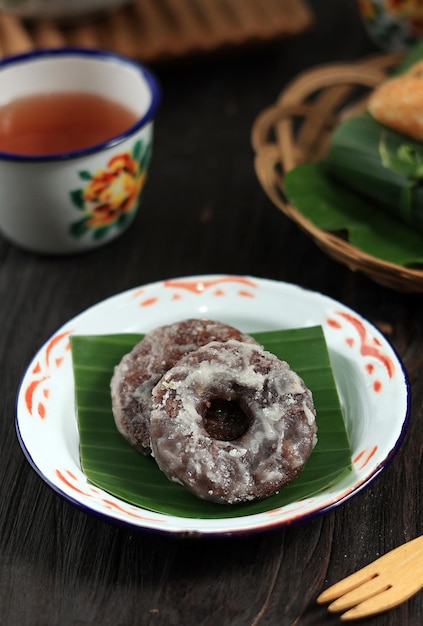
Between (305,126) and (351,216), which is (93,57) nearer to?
(305,126)

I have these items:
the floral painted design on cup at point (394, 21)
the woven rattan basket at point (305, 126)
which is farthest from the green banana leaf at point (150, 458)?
the floral painted design on cup at point (394, 21)

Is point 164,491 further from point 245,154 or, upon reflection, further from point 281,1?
point 281,1

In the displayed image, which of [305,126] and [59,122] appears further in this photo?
[305,126]

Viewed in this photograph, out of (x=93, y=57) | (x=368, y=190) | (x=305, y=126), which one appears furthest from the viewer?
(x=305, y=126)

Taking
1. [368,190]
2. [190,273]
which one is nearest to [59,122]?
[190,273]

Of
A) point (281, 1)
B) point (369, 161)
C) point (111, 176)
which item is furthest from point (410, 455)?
point (281, 1)

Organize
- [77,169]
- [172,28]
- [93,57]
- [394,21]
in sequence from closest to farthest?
1. [77,169]
2. [93,57]
3. [394,21]
4. [172,28]

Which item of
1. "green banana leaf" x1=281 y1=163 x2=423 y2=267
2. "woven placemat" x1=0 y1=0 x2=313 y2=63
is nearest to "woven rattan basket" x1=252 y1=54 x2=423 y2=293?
"green banana leaf" x1=281 y1=163 x2=423 y2=267
